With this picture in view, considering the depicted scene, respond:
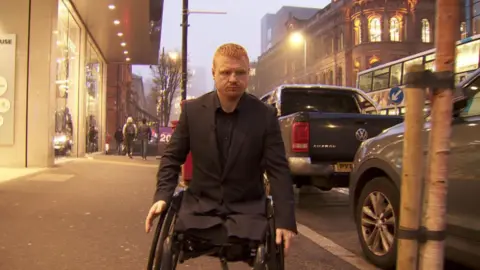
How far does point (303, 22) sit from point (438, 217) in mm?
73090

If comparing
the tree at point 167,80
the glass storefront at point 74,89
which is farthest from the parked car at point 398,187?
the tree at point 167,80

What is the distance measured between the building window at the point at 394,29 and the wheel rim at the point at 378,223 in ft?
160

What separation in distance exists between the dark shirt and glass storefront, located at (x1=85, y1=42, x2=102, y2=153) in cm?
1861

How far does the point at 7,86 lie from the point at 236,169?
38.9ft

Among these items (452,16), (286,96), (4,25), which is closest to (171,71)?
(4,25)

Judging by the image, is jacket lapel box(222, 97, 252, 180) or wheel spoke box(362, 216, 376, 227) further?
wheel spoke box(362, 216, 376, 227)

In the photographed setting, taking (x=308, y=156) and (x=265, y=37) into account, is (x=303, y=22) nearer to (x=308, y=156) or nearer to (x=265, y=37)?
(x=308, y=156)

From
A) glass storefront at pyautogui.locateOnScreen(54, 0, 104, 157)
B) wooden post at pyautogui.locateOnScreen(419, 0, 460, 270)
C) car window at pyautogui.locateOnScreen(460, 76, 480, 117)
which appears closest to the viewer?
wooden post at pyautogui.locateOnScreen(419, 0, 460, 270)

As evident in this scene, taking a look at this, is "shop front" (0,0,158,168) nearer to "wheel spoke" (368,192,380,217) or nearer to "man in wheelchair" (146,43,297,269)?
"wheel spoke" (368,192,380,217)

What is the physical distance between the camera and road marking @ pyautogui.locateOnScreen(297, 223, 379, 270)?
480cm

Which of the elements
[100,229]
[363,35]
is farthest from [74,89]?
[363,35]

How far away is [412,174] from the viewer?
2.37m

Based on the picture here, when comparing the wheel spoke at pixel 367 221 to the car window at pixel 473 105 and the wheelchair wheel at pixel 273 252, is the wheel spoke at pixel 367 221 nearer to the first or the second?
the car window at pixel 473 105

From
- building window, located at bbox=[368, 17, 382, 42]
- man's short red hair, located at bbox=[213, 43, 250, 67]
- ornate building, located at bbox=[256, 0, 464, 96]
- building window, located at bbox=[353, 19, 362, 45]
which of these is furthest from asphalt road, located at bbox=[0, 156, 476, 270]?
building window, located at bbox=[353, 19, 362, 45]
